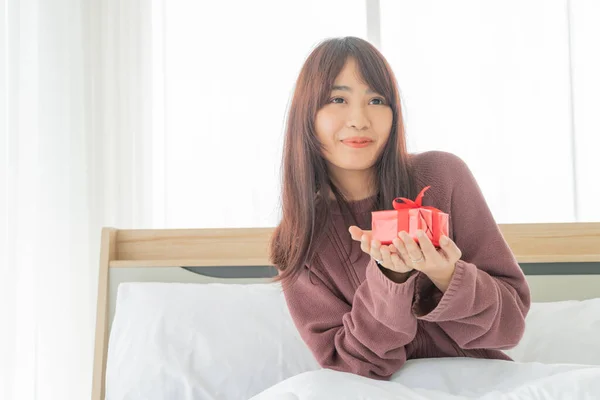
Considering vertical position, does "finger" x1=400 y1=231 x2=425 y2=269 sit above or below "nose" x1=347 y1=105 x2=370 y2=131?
below

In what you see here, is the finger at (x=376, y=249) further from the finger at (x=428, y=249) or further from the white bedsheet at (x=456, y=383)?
the white bedsheet at (x=456, y=383)

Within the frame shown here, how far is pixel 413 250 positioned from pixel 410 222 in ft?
0.14

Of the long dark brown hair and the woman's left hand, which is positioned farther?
the long dark brown hair

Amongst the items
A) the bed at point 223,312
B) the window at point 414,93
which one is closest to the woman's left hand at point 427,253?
the bed at point 223,312

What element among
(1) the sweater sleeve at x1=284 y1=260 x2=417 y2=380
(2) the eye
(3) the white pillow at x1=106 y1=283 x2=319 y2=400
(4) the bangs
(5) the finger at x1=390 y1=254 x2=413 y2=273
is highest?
(4) the bangs

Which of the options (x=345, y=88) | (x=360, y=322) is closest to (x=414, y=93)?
(x=345, y=88)

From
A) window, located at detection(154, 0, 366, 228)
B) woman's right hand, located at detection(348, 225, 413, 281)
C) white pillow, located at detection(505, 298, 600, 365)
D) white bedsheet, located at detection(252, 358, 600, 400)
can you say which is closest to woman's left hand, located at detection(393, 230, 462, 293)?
woman's right hand, located at detection(348, 225, 413, 281)

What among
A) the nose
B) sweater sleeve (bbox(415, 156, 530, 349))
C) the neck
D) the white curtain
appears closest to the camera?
sweater sleeve (bbox(415, 156, 530, 349))

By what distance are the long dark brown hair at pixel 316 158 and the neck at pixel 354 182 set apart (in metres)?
0.01

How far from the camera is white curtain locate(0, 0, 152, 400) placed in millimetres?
2152

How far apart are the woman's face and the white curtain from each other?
125 centimetres

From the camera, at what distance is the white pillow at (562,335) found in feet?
6.02

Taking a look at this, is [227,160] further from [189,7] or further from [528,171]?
[528,171]

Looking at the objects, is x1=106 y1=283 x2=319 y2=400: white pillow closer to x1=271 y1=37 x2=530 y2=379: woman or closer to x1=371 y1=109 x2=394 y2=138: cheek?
x1=271 y1=37 x2=530 y2=379: woman
